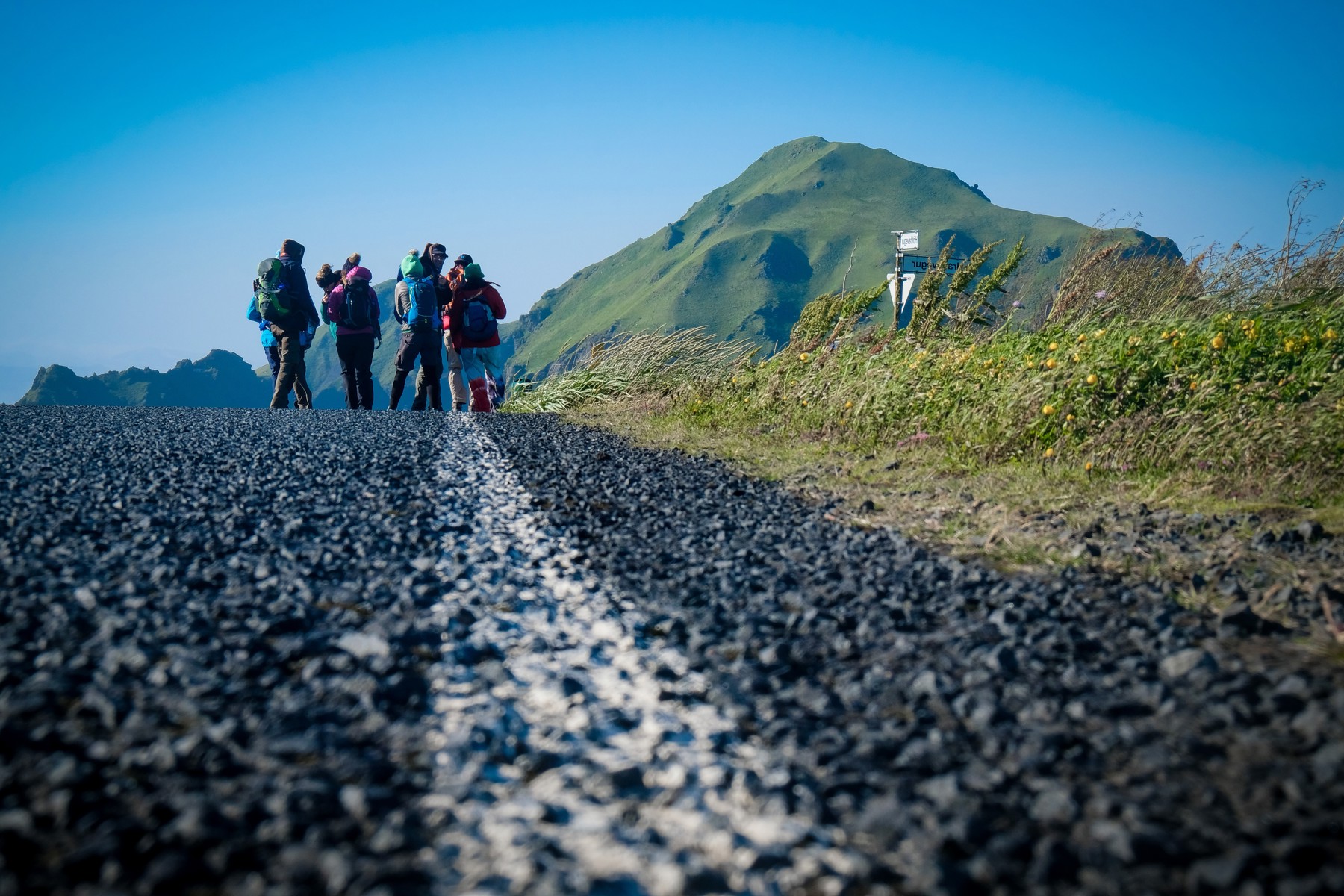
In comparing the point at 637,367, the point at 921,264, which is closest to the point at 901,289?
the point at 921,264

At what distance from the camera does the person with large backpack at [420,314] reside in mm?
12555

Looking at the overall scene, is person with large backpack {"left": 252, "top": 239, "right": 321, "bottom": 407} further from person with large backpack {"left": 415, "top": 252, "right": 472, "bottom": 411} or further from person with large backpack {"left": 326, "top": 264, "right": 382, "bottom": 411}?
person with large backpack {"left": 415, "top": 252, "right": 472, "bottom": 411}

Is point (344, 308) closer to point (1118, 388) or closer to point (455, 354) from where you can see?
point (455, 354)

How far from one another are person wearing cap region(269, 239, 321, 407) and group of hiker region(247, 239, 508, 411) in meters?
0.01

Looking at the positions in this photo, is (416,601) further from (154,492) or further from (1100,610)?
(154,492)

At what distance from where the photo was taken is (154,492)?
4.73m

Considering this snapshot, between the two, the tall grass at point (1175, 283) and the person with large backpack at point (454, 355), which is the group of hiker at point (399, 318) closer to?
the person with large backpack at point (454, 355)

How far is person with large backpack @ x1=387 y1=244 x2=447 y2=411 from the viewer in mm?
12555

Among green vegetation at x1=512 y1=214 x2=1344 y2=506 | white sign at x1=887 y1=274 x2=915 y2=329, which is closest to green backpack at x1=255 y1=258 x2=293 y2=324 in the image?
green vegetation at x1=512 y1=214 x2=1344 y2=506

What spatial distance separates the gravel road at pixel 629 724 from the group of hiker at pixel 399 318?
30.9ft

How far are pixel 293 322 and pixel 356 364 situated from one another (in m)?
1.13

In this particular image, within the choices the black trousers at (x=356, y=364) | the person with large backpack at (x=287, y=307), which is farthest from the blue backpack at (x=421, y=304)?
the person with large backpack at (x=287, y=307)

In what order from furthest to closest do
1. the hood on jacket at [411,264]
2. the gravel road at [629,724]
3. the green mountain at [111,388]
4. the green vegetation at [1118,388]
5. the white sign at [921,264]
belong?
the green mountain at [111,388] < the hood on jacket at [411,264] < the white sign at [921,264] < the green vegetation at [1118,388] < the gravel road at [629,724]

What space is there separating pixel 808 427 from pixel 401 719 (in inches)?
255
